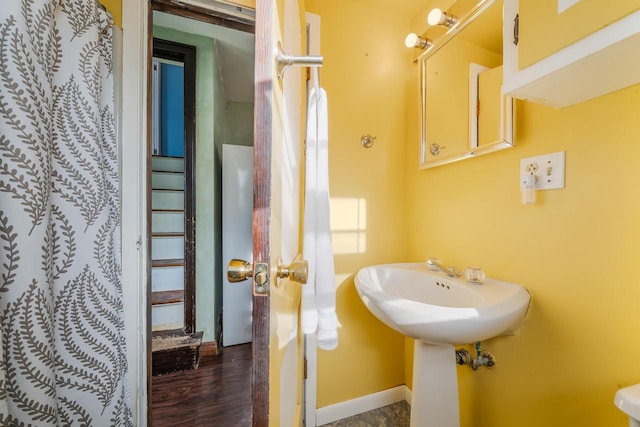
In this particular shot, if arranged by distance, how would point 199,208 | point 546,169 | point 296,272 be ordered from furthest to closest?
point 199,208
point 546,169
point 296,272

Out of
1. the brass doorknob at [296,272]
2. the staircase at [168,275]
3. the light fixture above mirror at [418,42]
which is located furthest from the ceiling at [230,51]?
the brass doorknob at [296,272]

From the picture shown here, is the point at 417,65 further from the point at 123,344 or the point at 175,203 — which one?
the point at 175,203

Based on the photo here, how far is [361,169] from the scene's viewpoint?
1.30 m

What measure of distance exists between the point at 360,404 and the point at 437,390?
Result: 59 centimetres

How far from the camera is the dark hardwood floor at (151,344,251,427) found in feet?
4.16

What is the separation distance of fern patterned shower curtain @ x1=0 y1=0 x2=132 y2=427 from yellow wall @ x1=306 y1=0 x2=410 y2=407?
886 mm

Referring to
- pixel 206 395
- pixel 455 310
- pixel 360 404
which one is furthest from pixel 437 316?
pixel 206 395

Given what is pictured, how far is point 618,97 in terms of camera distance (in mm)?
625

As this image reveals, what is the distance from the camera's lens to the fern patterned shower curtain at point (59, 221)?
1.63 feet

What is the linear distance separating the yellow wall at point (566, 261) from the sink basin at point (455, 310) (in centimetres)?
9

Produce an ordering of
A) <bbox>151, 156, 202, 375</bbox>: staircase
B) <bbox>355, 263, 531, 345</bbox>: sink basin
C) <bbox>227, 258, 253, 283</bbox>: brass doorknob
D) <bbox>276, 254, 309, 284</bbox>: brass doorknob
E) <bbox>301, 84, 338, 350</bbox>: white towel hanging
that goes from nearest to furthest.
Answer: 1. <bbox>227, 258, 253, 283</bbox>: brass doorknob
2. <bbox>276, 254, 309, 284</bbox>: brass doorknob
3. <bbox>355, 263, 531, 345</bbox>: sink basin
4. <bbox>301, 84, 338, 350</bbox>: white towel hanging
5. <bbox>151, 156, 202, 375</bbox>: staircase

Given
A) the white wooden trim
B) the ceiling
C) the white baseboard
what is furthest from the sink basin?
the ceiling

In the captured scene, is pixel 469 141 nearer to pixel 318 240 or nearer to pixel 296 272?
pixel 318 240

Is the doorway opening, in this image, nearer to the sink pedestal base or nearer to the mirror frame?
the sink pedestal base
